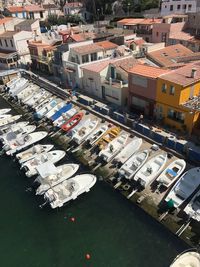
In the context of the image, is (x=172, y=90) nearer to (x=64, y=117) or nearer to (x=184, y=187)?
(x=184, y=187)

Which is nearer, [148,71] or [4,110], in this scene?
[148,71]

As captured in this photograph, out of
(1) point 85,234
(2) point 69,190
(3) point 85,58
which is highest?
(3) point 85,58

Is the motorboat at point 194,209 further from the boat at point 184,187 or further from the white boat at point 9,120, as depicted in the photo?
the white boat at point 9,120

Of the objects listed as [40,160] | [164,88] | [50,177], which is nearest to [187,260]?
[50,177]

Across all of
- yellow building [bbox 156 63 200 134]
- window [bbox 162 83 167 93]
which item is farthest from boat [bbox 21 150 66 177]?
window [bbox 162 83 167 93]

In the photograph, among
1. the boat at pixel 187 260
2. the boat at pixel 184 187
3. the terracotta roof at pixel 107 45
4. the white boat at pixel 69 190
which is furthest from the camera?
the terracotta roof at pixel 107 45

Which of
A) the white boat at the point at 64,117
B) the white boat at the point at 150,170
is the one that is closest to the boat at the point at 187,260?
the white boat at the point at 150,170

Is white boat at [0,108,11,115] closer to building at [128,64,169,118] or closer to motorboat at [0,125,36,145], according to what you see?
motorboat at [0,125,36,145]
